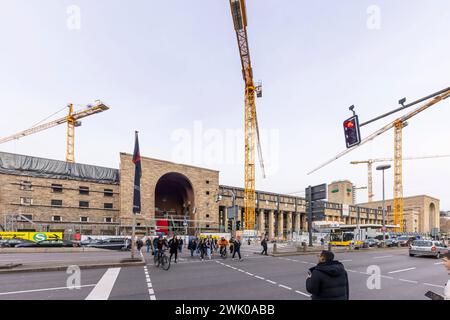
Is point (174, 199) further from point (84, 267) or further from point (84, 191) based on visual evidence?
point (84, 267)

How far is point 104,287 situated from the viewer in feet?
32.6

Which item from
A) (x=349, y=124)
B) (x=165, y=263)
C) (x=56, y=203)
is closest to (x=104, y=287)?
(x=165, y=263)

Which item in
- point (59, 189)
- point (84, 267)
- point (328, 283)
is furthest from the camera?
point (59, 189)

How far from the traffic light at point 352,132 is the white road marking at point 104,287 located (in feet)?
30.3

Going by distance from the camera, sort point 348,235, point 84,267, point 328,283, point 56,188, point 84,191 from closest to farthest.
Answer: point 328,283 → point 84,267 → point 348,235 → point 56,188 → point 84,191

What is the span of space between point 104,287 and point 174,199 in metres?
66.3

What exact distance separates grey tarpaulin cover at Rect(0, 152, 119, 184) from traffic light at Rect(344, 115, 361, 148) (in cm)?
5098

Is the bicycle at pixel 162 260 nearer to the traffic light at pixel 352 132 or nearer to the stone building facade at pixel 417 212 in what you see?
the traffic light at pixel 352 132

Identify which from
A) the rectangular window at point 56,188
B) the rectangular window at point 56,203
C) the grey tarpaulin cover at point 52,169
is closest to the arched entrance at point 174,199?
the grey tarpaulin cover at point 52,169

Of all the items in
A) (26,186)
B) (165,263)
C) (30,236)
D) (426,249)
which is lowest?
(30,236)

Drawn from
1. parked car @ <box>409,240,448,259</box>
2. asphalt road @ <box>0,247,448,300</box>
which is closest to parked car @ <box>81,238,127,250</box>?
asphalt road @ <box>0,247,448,300</box>

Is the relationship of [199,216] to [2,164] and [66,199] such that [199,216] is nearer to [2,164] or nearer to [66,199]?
[66,199]

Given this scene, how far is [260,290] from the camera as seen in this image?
9.73m
